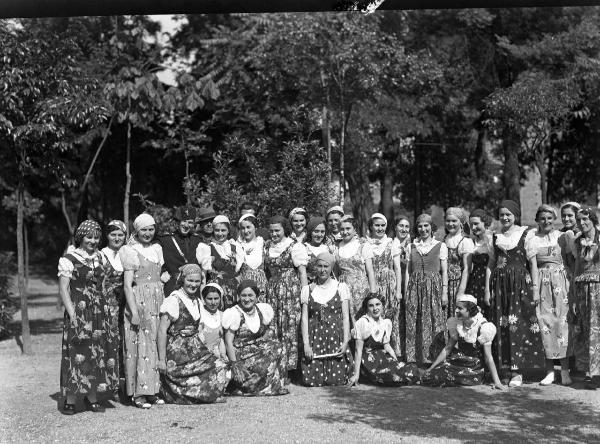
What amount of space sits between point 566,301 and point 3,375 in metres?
5.05

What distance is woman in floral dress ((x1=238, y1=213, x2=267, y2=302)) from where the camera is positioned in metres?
6.48

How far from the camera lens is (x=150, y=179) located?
17172 millimetres

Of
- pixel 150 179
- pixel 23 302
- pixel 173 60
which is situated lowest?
pixel 23 302

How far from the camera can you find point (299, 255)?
652 centimetres

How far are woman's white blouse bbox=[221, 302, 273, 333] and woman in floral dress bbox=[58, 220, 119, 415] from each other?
0.90m

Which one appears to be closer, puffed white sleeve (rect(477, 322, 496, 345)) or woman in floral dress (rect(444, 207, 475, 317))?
puffed white sleeve (rect(477, 322, 496, 345))

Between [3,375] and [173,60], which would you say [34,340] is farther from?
[173,60]

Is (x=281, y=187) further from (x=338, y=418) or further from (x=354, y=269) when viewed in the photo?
(x=338, y=418)

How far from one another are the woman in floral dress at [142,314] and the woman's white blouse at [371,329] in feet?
5.48

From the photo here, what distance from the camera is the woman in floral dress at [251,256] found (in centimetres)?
648

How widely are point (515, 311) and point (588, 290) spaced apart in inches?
23.5

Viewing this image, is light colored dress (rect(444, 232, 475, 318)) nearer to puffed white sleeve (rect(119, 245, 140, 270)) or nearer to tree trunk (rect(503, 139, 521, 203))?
puffed white sleeve (rect(119, 245, 140, 270))

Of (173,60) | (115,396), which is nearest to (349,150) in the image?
(173,60)

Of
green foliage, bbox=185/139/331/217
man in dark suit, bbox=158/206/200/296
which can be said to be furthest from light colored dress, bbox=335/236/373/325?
green foliage, bbox=185/139/331/217
